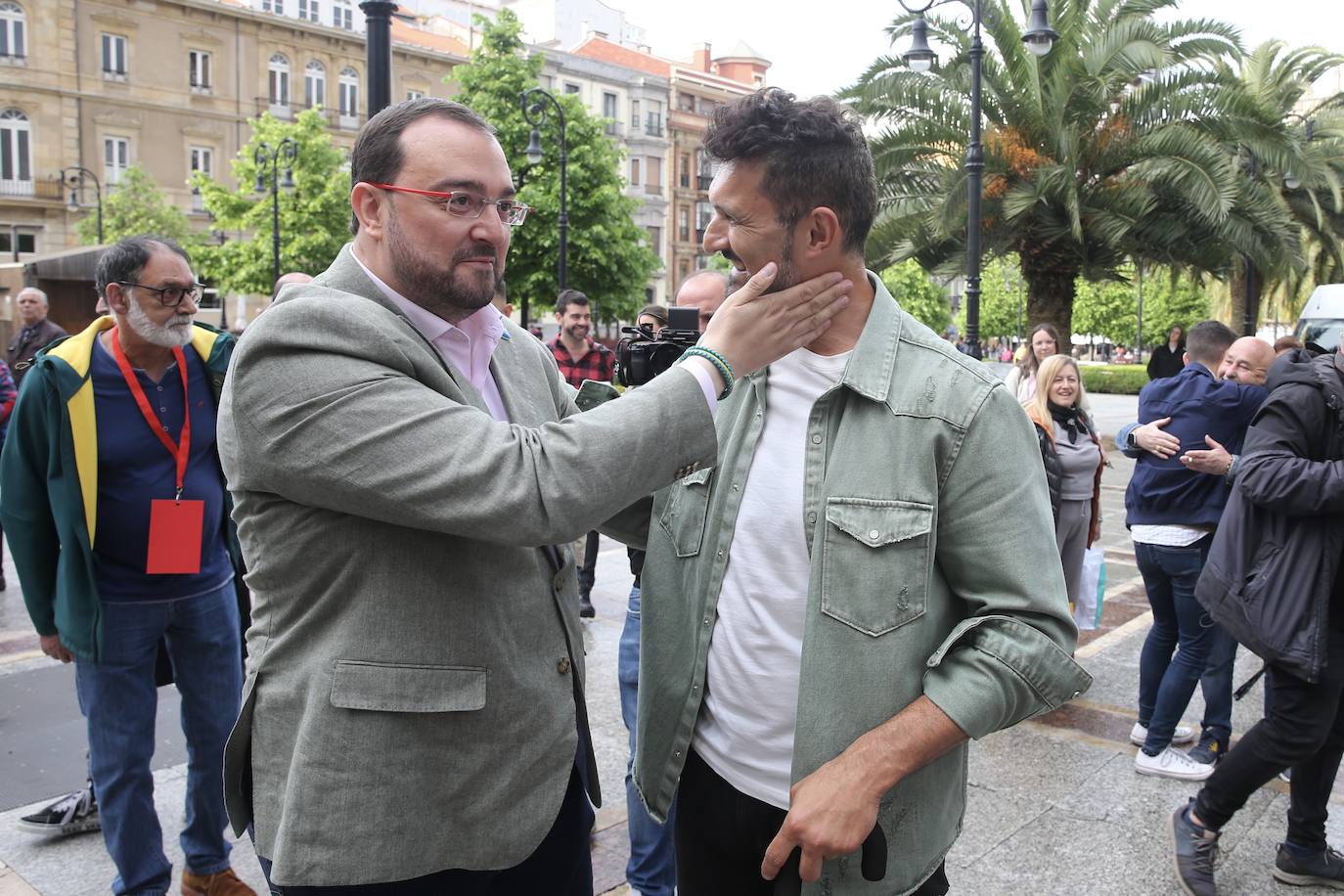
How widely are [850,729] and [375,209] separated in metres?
1.19

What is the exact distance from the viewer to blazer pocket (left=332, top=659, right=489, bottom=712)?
1650 mm

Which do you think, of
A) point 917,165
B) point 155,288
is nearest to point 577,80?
point 917,165

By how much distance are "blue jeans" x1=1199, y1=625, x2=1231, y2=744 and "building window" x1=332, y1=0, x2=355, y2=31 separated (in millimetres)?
49398

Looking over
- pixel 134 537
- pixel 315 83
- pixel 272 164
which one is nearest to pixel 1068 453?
pixel 134 537

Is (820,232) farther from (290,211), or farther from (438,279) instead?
(290,211)

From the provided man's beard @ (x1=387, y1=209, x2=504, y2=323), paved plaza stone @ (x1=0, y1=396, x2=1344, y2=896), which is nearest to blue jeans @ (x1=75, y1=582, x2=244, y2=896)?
paved plaza stone @ (x1=0, y1=396, x2=1344, y2=896)

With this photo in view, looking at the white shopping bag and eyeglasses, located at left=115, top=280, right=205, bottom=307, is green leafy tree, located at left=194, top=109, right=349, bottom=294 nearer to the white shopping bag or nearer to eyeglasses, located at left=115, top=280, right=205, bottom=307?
the white shopping bag

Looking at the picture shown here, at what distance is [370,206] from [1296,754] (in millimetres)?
3265

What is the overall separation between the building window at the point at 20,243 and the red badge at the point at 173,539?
4207 cm

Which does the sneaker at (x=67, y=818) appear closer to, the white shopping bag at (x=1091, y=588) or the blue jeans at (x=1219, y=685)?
the blue jeans at (x=1219, y=685)

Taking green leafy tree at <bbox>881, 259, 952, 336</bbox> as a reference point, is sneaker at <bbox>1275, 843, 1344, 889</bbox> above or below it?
below

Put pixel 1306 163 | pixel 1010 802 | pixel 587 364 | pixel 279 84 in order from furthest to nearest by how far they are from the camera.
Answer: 1. pixel 279 84
2. pixel 1306 163
3. pixel 587 364
4. pixel 1010 802

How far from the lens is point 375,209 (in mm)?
1807

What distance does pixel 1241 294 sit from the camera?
66.8ft
